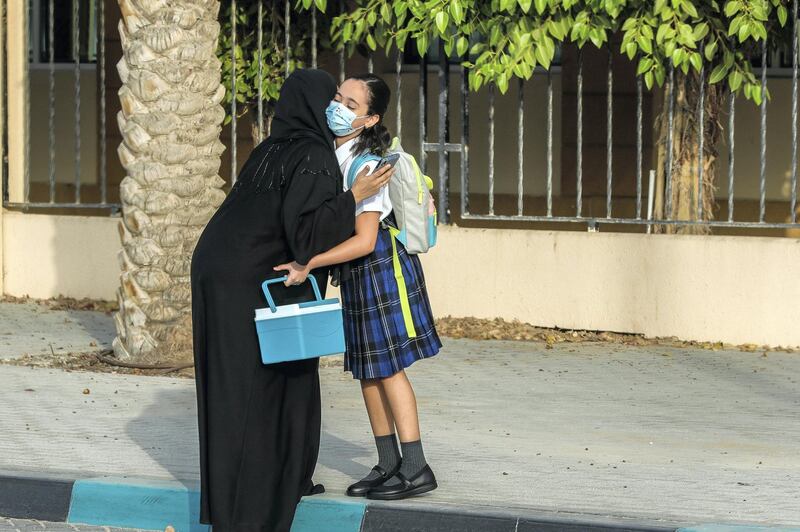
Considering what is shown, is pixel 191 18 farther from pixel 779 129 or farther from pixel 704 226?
pixel 779 129

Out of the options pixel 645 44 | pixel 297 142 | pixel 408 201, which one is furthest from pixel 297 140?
pixel 645 44

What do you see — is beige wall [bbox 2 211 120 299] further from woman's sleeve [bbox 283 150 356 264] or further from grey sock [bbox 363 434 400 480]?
woman's sleeve [bbox 283 150 356 264]

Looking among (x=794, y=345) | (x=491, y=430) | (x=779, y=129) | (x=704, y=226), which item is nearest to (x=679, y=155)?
(x=704, y=226)

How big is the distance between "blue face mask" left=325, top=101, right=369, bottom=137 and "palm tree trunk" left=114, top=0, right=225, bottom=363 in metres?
3.59

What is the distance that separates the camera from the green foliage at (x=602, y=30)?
32.5ft

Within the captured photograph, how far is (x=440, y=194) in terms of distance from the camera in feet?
35.3

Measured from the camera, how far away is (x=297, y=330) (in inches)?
196

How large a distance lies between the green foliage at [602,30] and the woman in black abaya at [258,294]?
5130 millimetres

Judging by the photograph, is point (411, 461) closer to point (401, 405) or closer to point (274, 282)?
point (401, 405)

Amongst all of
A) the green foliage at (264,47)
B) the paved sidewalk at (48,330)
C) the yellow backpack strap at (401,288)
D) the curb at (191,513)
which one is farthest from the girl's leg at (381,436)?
the green foliage at (264,47)

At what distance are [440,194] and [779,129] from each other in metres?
4.11

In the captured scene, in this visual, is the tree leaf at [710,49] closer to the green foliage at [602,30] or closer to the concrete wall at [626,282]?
the green foliage at [602,30]

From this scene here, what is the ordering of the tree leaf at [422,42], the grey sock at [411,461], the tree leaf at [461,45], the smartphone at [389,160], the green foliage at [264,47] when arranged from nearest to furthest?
the smartphone at [389,160]
the grey sock at [411,461]
the tree leaf at [461,45]
the tree leaf at [422,42]
the green foliage at [264,47]

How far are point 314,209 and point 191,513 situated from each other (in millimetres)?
1370
